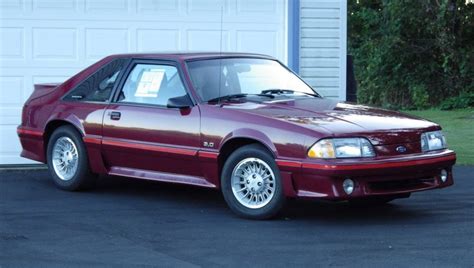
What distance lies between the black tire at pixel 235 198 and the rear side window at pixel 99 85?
1.73 metres

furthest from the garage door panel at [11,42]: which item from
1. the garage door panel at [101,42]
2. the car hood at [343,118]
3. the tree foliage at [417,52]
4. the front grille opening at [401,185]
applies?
the tree foliage at [417,52]

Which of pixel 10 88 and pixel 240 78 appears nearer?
pixel 240 78

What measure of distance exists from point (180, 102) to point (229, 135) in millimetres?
634

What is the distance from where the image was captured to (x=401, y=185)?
7387 mm

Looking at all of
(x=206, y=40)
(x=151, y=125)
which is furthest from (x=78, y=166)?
(x=206, y=40)

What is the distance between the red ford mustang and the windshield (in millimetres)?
12

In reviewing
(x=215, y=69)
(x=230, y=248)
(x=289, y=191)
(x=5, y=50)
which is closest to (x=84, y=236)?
(x=230, y=248)

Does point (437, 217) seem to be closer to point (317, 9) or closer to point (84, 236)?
point (84, 236)

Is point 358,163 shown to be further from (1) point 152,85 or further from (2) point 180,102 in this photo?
(1) point 152,85

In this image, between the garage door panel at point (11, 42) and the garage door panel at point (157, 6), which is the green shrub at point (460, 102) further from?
the garage door panel at point (11, 42)

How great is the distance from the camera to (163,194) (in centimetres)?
896

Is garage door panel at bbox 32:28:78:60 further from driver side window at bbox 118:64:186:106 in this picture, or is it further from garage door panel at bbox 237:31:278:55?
driver side window at bbox 118:64:186:106

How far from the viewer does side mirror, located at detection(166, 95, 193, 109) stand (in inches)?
310

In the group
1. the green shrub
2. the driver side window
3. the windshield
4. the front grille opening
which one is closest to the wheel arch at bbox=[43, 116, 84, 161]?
the driver side window
